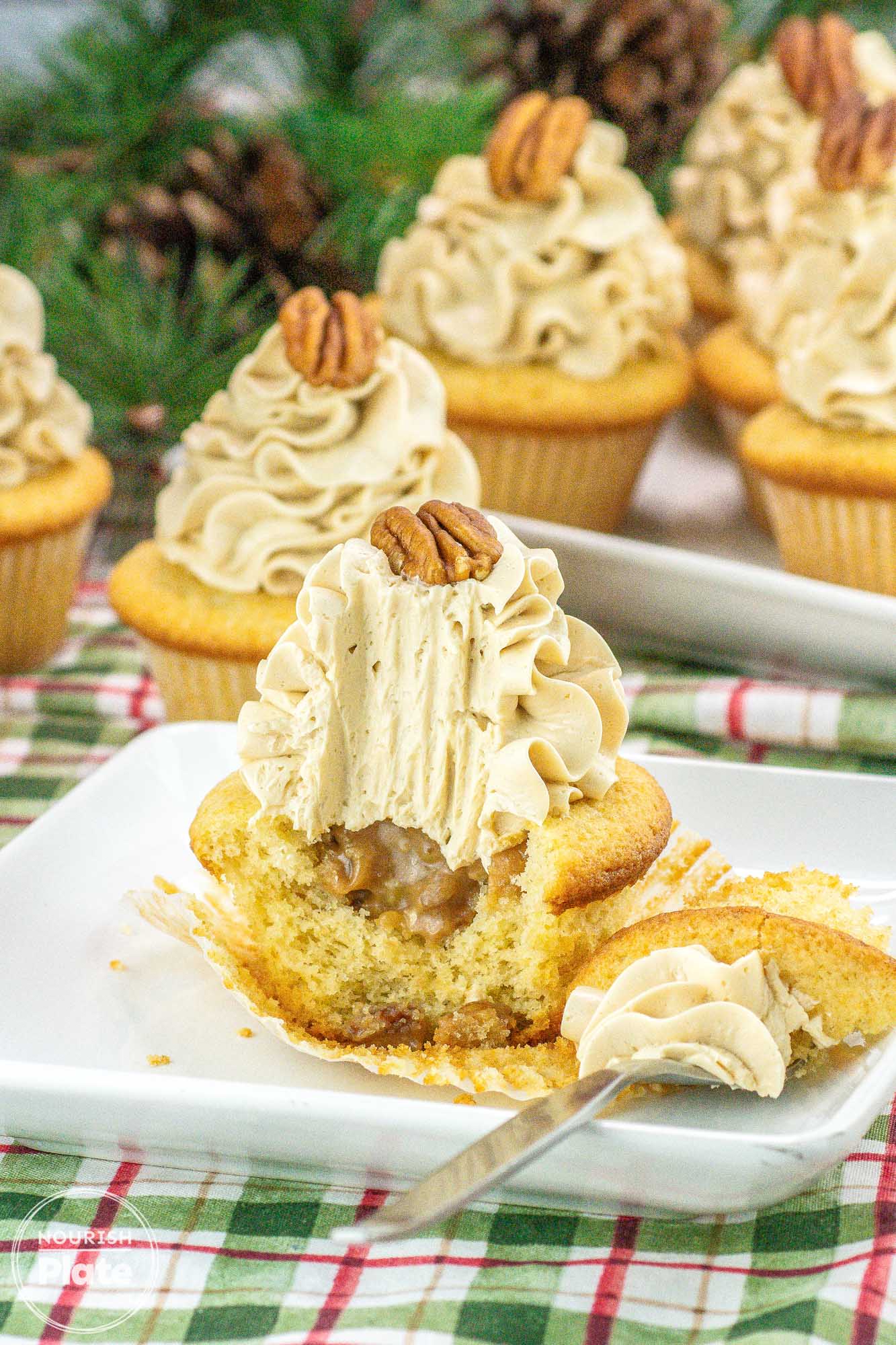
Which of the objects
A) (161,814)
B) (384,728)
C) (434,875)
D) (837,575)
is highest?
(384,728)

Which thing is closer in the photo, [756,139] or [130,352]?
[130,352]

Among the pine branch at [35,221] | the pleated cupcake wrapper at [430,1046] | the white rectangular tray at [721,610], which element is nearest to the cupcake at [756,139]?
the white rectangular tray at [721,610]

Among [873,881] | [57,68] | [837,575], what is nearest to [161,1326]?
[873,881]

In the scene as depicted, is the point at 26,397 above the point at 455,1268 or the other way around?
above

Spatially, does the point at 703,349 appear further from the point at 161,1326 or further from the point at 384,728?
the point at 161,1326

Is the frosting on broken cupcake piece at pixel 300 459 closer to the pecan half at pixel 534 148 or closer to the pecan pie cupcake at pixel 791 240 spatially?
the pecan half at pixel 534 148

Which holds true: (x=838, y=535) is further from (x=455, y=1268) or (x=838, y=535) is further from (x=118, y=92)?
(x=118, y=92)

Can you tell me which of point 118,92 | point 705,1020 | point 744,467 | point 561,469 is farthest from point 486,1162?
point 118,92
